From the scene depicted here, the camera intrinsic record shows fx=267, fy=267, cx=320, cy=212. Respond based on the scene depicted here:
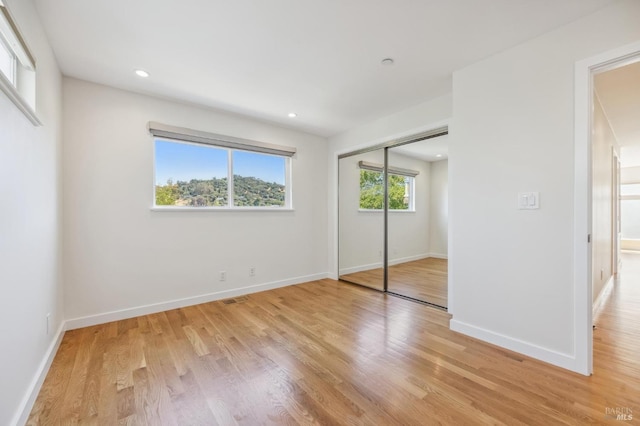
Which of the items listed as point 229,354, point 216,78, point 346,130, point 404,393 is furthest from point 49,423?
point 346,130

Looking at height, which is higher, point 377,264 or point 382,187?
point 382,187

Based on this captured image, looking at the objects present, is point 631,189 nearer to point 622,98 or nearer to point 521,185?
point 622,98

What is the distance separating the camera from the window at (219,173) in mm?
A: 3227

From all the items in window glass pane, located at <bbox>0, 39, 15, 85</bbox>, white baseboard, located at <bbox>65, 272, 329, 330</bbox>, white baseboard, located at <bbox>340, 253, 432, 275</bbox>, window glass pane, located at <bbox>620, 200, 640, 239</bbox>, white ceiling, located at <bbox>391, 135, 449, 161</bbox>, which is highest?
white ceiling, located at <bbox>391, 135, 449, 161</bbox>

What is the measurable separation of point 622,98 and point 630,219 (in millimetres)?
7321

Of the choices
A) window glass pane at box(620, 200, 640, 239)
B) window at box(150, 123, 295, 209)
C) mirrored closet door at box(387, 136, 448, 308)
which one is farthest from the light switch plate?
window glass pane at box(620, 200, 640, 239)

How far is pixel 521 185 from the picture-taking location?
214 cm

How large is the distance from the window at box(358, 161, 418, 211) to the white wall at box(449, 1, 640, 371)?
68.1 inches

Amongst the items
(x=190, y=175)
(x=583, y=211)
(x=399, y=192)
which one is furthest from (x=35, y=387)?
(x=399, y=192)

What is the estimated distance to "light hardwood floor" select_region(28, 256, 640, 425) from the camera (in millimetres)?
1490

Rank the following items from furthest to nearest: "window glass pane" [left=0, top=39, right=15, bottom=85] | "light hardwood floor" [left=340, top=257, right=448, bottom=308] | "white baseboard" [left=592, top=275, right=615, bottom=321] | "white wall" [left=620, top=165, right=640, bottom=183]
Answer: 1. "white wall" [left=620, top=165, right=640, bottom=183]
2. "light hardwood floor" [left=340, top=257, right=448, bottom=308]
3. "white baseboard" [left=592, top=275, right=615, bottom=321]
4. "window glass pane" [left=0, top=39, right=15, bottom=85]

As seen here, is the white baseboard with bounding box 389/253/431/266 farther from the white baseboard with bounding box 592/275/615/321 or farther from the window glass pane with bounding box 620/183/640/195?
the window glass pane with bounding box 620/183/640/195

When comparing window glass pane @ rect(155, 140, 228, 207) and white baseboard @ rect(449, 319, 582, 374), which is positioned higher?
window glass pane @ rect(155, 140, 228, 207)

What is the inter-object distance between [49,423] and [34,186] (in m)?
1.41
